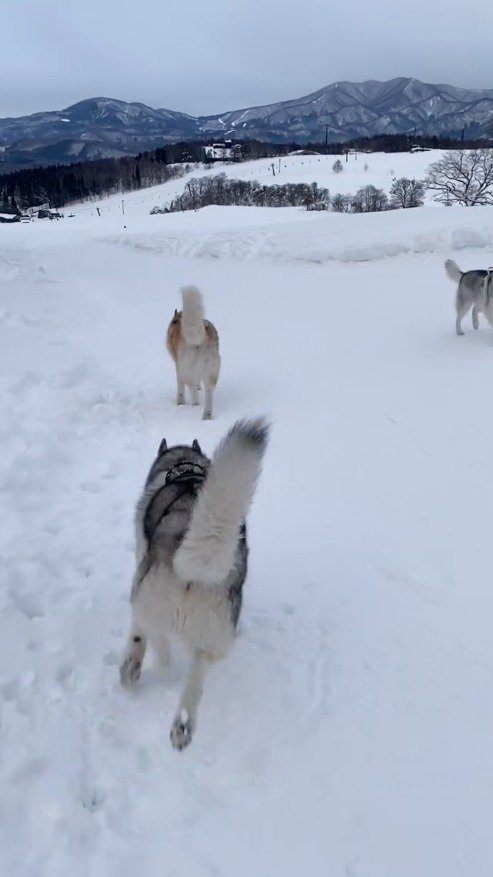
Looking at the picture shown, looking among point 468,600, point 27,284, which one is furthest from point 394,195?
point 468,600

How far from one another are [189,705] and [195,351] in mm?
4906

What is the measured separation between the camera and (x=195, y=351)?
267 inches

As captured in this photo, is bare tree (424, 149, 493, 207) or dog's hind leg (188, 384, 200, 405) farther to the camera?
bare tree (424, 149, 493, 207)

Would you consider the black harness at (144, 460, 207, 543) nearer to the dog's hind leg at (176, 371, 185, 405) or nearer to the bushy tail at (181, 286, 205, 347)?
the bushy tail at (181, 286, 205, 347)

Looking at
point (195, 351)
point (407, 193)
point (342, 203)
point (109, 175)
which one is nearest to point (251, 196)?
point (342, 203)

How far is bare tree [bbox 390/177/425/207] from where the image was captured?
52.7 meters

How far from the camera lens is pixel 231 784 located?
7.70 feet

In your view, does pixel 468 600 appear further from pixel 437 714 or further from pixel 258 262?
pixel 258 262

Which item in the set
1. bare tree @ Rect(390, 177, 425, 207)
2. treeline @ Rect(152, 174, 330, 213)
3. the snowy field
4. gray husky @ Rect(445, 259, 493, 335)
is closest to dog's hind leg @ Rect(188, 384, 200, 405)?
the snowy field

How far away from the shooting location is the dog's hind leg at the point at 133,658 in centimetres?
275

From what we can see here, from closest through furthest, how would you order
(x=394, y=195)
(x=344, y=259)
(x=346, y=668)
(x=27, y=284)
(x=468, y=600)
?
(x=346, y=668)
(x=468, y=600)
(x=27, y=284)
(x=344, y=259)
(x=394, y=195)

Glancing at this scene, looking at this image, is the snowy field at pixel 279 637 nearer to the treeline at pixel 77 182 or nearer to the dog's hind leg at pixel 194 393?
the dog's hind leg at pixel 194 393

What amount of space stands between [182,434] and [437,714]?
4.19 metres

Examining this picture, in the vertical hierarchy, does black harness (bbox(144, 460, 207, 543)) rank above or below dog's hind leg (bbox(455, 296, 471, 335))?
above
